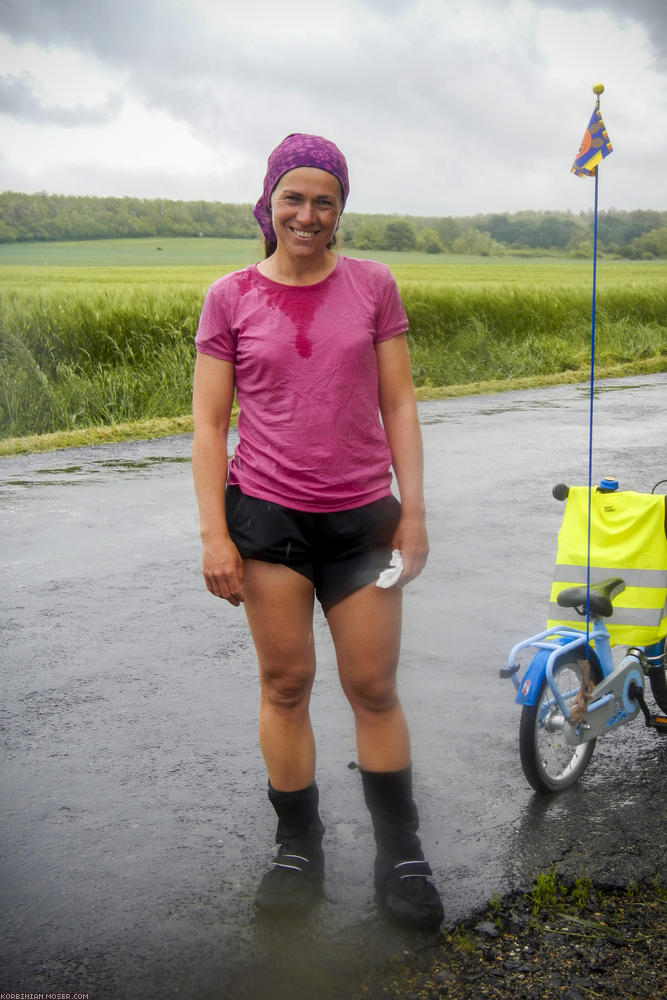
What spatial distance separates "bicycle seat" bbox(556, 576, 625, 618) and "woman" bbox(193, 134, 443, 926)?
3.15 feet

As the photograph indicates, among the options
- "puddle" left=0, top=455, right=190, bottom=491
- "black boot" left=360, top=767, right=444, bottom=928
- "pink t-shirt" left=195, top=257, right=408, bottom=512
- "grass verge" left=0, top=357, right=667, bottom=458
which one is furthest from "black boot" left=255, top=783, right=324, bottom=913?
"grass verge" left=0, top=357, right=667, bottom=458

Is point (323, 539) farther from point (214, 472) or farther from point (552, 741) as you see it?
point (552, 741)

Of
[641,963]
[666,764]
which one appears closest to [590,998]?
[641,963]

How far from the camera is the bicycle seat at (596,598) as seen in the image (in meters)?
3.74

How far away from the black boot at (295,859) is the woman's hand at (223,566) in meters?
0.64

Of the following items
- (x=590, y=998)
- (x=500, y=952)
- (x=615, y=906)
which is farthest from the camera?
(x=615, y=906)

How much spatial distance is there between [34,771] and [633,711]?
6.70 ft

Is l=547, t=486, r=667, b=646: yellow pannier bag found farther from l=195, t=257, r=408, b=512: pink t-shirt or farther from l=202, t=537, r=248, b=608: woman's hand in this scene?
l=202, t=537, r=248, b=608: woman's hand

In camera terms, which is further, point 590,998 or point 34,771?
point 34,771

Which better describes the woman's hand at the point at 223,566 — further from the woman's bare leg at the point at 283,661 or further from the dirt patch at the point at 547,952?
the dirt patch at the point at 547,952

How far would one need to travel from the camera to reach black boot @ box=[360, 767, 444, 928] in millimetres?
3000

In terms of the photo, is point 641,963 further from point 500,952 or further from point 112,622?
point 112,622

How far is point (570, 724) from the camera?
3.68 meters

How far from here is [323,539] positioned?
9.45ft
